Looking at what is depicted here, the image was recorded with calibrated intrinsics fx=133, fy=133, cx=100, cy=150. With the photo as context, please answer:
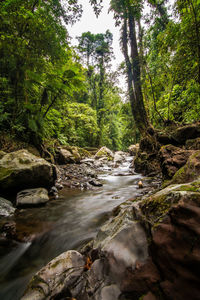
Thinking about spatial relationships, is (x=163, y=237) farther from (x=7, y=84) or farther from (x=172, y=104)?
(x=7, y=84)

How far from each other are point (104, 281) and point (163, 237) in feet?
1.90

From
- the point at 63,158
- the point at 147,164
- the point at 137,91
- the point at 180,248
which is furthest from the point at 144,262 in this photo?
the point at 63,158

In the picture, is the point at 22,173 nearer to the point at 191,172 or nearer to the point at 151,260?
the point at 151,260

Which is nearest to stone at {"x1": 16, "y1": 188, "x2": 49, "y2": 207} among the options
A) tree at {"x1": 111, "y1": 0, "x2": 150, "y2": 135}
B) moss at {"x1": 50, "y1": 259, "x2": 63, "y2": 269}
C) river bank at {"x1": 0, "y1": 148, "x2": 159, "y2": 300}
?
river bank at {"x1": 0, "y1": 148, "x2": 159, "y2": 300}

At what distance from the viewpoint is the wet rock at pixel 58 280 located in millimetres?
1118

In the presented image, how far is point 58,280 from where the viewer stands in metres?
1.21

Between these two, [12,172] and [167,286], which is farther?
[12,172]

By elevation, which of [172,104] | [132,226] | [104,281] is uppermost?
[172,104]

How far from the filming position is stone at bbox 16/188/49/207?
334cm

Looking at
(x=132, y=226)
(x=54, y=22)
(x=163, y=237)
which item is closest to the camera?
(x=163, y=237)

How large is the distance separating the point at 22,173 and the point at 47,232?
5.70 ft

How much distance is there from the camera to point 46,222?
2.87m

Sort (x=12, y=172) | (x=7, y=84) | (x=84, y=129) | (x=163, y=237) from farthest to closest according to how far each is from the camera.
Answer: (x=84, y=129), (x=7, y=84), (x=12, y=172), (x=163, y=237)

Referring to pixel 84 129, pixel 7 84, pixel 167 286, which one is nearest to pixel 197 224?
pixel 167 286
